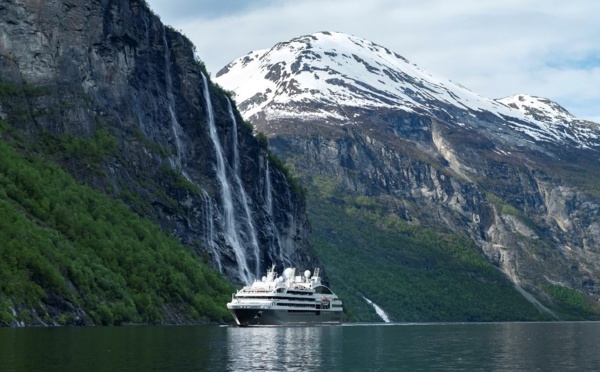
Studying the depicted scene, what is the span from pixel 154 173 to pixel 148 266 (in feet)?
120

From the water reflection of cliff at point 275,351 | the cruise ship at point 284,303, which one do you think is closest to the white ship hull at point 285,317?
the cruise ship at point 284,303

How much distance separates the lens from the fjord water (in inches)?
3248

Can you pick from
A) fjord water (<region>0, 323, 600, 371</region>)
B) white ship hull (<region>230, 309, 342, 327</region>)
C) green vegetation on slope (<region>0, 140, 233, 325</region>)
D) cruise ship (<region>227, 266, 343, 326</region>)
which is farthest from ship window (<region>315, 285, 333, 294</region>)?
fjord water (<region>0, 323, 600, 371</region>)

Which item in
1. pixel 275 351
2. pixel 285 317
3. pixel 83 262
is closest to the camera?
pixel 275 351

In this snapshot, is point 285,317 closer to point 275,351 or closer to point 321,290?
point 321,290

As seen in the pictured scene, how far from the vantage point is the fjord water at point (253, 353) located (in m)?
82.5

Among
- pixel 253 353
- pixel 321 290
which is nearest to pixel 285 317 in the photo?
pixel 321 290

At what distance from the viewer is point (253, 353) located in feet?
324

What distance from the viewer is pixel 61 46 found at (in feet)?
625

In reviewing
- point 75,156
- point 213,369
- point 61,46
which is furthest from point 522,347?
point 61,46

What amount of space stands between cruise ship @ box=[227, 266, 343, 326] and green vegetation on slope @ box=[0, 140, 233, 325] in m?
8.15

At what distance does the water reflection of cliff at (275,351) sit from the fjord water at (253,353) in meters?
0.08

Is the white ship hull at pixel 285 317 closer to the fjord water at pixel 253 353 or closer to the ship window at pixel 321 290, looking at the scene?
the ship window at pixel 321 290

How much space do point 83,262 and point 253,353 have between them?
53.6 meters
